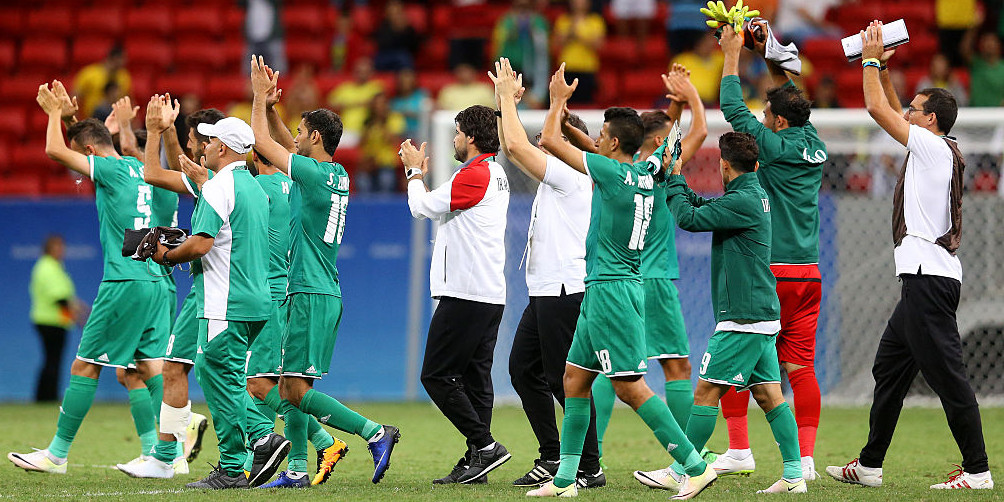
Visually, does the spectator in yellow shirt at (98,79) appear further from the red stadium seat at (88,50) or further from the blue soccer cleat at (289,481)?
the blue soccer cleat at (289,481)

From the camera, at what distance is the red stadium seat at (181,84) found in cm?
1744

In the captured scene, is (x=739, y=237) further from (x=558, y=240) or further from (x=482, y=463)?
(x=482, y=463)

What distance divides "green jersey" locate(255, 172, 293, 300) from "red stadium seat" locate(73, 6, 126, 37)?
38.3 ft

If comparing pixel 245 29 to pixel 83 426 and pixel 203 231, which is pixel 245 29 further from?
pixel 203 231

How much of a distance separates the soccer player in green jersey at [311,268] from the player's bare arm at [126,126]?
5.48 ft

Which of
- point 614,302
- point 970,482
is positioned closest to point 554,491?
point 614,302

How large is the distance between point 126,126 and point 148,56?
9.85m

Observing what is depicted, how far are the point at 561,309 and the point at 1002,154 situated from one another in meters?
7.60

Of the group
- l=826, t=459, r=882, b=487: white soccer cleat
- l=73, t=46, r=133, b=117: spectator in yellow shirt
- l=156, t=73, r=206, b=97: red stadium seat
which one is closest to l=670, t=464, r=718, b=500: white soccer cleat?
l=826, t=459, r=882, b=487: white soccer cleat

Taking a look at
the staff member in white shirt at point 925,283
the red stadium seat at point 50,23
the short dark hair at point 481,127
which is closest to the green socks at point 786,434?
the staff member in white shirt at point 925,283

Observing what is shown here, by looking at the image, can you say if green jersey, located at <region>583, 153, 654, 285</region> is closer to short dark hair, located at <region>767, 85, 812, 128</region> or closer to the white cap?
short dark hair, located at <region>767, 85, 812, 128</region>

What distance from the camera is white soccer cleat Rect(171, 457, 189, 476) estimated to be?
8242mm

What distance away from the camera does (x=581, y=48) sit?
1670 centimetres

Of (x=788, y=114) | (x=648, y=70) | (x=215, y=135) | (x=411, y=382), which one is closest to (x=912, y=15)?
(x=648, y=70)
